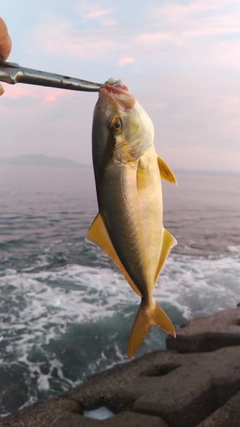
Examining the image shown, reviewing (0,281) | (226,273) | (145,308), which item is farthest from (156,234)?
(226,273)

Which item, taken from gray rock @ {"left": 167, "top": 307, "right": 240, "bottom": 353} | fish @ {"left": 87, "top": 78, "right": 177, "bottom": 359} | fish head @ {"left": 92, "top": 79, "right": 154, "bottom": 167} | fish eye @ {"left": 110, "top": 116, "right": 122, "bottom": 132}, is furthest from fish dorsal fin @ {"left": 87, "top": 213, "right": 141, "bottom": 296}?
gray rock @ {"left": 167, "top": 307, "right": 240, "bottom": 353}

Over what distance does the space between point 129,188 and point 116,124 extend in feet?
1.02

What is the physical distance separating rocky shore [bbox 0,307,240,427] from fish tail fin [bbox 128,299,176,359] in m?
2.53

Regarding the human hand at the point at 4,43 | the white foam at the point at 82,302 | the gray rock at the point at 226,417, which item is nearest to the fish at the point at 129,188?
the human hand at the point at 4,43

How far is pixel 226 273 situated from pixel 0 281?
7131 mm

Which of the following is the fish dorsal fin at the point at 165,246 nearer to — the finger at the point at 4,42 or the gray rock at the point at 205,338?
the finger at the point at 4,42

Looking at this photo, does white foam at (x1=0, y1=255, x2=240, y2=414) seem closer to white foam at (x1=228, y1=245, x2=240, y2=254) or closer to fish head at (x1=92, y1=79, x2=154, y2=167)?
white foam at (x1=228, y1=245, x2=240, y2=254)

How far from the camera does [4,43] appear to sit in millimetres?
2803

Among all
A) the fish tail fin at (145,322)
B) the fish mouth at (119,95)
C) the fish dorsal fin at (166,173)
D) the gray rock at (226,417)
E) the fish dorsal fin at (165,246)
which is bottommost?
the gray rock at (226,417)

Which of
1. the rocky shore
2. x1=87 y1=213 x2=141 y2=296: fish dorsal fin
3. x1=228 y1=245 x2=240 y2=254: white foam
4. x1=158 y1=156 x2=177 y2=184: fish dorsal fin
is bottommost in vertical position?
x1=228 y1=245 x2=240 y2=254: white foam

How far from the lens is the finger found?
2.80m

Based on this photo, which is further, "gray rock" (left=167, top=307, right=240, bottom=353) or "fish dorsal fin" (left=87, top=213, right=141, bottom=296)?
"gray rock" (left=167, top=307, right=240, bottom=353)

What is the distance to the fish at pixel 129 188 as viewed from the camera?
6.79 feet

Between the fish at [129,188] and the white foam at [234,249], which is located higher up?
the fish at [129,188]
